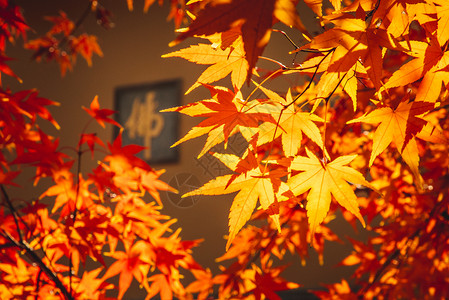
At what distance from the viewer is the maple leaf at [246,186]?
556 millimetres

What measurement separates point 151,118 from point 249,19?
111 inches

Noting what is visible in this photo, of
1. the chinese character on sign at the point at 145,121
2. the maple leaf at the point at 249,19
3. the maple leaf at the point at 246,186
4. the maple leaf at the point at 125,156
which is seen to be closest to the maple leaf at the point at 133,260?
the maple leaf at the point at 125,156

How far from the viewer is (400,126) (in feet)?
1.84

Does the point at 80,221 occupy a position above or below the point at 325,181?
below

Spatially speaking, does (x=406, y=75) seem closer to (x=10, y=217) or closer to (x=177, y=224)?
(x=10, y=217)

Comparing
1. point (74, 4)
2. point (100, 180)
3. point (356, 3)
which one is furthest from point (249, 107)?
point (74, 4)

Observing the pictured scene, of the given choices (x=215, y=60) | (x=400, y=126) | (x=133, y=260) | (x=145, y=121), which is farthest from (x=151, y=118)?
(x=400, y=126)

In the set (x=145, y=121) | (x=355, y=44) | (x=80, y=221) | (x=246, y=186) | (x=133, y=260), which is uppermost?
(x=355, y=44)

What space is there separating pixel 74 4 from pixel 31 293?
10.2 feet

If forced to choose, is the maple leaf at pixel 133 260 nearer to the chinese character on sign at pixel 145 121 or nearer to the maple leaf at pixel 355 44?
the maple leaf at pixel 355 44

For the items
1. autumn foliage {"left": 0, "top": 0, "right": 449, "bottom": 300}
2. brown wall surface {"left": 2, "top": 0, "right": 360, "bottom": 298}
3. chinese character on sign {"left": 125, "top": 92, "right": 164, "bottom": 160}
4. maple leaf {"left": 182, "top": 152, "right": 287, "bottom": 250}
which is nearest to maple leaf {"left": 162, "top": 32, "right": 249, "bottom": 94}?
autumn foliage {"left": 0, "top": 0, "right": 449, "bottom": 300}

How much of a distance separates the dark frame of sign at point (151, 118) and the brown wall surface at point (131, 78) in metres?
0.05

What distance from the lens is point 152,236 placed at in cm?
109

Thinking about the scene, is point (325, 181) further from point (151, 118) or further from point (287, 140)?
point (151, 118)
